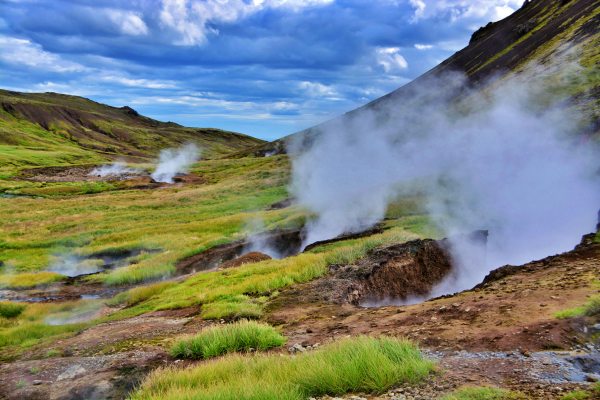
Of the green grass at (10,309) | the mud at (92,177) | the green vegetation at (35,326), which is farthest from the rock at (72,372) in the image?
the mud at (92,177)

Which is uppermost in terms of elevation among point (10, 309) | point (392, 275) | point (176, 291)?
point (10, 309)

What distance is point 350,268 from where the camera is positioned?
776 inches

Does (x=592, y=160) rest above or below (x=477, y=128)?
below

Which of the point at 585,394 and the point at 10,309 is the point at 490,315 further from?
the point at 10,309

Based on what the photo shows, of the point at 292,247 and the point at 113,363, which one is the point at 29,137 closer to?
the point at 292,247

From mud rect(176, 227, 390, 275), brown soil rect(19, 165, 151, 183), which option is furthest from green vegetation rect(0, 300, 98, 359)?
brown soil rect(19, 165, 151, 183)

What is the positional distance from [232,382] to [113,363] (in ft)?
20.2

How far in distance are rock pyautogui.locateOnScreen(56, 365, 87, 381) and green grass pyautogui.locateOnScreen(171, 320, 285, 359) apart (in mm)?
2409

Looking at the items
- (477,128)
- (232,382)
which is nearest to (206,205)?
(477,128)

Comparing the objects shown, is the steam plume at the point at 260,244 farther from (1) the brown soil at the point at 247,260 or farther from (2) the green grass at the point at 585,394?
(2) the green grass at the point at 585,394

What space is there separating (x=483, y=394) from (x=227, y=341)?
6720 millimetres

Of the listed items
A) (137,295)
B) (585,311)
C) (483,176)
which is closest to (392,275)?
(585,311)

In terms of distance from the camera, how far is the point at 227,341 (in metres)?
11.4

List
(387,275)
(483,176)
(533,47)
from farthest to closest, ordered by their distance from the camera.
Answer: (533,47), (483,176), (387,275)
